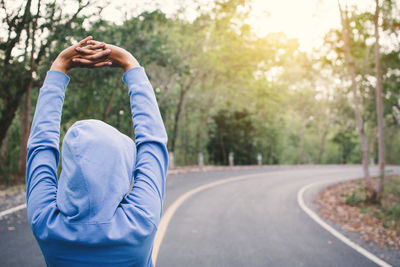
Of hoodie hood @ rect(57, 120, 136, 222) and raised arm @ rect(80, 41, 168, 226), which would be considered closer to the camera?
hoodie hood @ rect(57, 120, 136, 222)

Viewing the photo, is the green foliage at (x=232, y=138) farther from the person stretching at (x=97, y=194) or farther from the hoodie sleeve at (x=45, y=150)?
the person stretching at (x=97, y=194)

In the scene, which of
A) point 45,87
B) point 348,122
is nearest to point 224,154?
point 348,122

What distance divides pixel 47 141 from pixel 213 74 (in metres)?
23.7

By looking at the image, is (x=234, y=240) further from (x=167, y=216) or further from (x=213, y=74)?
(x=213, y=74)

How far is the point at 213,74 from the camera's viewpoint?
80.4ft

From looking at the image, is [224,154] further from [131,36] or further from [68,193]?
[68,193]

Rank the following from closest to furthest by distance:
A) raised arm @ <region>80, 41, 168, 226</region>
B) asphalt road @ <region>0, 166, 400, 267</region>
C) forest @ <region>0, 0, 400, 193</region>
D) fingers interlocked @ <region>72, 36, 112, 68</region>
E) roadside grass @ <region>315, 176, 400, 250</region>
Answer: raised arm @ <region>80, 41, 168, 226</region> < fingers interlocked @ <region>72, 36, 112, 68</region> < asphalt road @ <region>0, 166, 400, 267</region> < roadside grass @ <region>315, 176, 400, 250</region> < forest @ <region>0, 0, 400, 193</region>

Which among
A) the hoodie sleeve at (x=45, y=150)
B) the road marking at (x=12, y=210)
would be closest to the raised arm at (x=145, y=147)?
the hoodie sleeve at (x=45, y=150)

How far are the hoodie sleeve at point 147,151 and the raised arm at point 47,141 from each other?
0.68 ft

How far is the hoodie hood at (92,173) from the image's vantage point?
41.1 inches

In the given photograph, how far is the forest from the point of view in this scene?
10.8 metres

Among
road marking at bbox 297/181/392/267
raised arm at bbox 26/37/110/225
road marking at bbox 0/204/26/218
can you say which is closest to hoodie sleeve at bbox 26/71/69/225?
raised arm at bbox 26/37/110/225

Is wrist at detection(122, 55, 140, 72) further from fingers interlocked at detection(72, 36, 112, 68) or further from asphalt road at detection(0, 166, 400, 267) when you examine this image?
asphalt road at detection(0, 166, 400, 267)

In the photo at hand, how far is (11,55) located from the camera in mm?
10719
